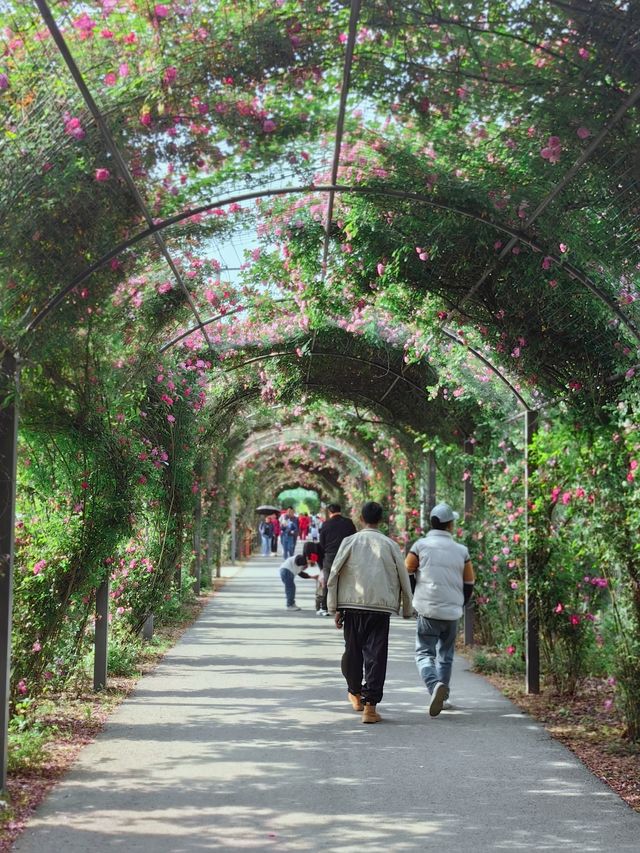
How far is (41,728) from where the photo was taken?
6363 millimetres

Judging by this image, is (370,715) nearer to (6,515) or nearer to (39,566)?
(39,566)

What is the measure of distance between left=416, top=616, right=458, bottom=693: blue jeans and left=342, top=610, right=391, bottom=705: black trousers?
0.95 ft

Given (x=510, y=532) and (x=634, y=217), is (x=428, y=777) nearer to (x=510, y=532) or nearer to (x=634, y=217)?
(x=634, y=217)

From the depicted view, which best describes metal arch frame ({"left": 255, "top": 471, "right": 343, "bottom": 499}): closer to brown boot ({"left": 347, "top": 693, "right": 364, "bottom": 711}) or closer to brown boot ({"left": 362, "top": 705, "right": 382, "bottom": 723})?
brown boot ({"left": 347, "top": 693, "right": 364, "bottom": 711})

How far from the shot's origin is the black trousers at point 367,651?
7.01 metres

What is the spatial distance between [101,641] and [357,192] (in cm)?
405

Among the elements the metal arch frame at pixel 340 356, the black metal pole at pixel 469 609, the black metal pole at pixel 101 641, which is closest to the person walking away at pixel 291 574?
the metal arch frame at pixel 340 356

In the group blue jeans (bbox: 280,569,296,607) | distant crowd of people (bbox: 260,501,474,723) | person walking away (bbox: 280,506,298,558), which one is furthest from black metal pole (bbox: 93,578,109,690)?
person walking away (bbox: 280,506,298,558)

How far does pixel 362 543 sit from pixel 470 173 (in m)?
2.70

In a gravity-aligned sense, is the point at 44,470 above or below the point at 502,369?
below

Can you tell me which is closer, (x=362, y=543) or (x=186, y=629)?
(x=362, y=543)

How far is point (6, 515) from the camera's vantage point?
522 centimetres

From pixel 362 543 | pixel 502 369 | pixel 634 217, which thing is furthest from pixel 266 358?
pixel 634 217

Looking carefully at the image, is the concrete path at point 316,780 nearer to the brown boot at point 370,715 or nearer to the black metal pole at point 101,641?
the brown boot at point 370,715
